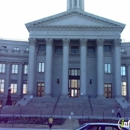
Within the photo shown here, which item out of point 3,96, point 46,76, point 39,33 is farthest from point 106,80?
point 3,96

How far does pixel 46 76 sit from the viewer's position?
5638cm

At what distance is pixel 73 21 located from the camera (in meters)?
58.7

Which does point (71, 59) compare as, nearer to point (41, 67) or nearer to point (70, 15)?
point (41, 67)

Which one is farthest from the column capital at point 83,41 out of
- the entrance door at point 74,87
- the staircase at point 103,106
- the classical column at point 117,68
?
the staircase at point 103,106

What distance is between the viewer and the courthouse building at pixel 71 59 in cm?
5675

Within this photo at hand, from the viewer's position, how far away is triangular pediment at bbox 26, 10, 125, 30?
190ft

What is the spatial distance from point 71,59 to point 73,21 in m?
8.76

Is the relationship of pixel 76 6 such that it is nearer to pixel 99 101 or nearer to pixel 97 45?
pixel 97 45

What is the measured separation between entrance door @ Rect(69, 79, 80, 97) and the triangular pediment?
1286 centimetres

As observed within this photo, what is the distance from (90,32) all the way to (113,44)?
Answer: 609 cm

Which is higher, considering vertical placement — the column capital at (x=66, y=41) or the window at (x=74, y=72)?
the column capital at (x=66, y=41)

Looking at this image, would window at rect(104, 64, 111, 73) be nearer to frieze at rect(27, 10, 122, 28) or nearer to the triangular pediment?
the triangular pediment

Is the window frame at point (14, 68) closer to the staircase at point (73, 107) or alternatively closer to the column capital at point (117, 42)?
the staircase at point (73, 107)

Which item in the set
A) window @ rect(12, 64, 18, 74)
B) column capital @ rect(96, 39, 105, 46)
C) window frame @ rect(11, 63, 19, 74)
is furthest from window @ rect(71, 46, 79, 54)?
window @ rect(12, 64, 18, 74)
